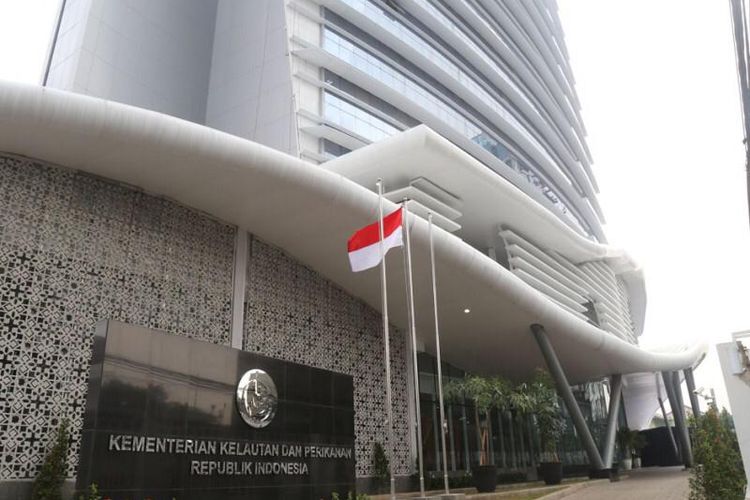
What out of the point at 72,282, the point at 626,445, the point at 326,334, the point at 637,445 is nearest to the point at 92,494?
the point at 72,282

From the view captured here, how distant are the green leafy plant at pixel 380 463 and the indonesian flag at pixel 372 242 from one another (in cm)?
943

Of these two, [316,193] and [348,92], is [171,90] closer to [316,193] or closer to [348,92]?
[348,92]

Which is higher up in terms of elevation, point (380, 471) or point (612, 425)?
point (612, 425)

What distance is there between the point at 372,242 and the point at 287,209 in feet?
14.6

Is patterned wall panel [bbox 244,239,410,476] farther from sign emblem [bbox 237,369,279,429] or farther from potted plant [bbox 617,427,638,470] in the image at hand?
potted plant [bbox 617,427,638,470]

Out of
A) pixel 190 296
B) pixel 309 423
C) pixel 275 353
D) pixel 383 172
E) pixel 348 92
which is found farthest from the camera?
pixel 348 92

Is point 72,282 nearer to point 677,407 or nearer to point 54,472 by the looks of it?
point 54,472

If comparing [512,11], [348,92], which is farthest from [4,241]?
[512,11]

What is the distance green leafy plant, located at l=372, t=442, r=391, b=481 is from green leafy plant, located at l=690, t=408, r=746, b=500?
1168 cm

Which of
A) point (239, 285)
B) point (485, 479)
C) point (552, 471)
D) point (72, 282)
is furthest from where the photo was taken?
point (552, 471)

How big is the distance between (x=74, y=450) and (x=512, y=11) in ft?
208

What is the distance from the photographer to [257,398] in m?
13.2

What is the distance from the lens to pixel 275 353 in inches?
863

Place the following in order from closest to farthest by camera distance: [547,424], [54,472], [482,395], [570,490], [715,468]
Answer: [715,468], [54,472], [570,490], [482,395], [547,424]
